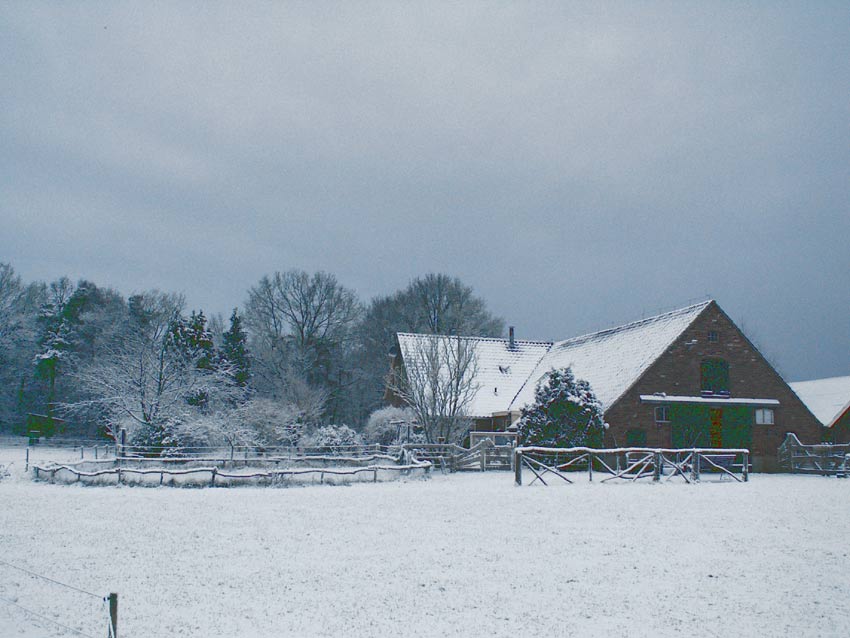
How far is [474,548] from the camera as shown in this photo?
12.6m

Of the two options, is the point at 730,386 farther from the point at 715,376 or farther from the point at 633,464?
the point at 633,464

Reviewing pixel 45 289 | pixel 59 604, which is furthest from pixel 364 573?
pixel 45 289

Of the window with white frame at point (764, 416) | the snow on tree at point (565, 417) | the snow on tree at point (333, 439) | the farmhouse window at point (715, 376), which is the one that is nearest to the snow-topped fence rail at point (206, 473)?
the snow on tree at point (565, 417)

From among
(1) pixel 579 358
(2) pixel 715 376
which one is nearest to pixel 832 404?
(2) pixel 715 376

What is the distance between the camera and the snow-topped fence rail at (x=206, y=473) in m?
23.0

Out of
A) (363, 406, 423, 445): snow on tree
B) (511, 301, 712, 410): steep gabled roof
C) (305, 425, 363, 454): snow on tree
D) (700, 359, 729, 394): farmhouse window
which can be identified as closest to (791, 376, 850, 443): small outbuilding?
(700, 359, 729, 394): farmhouse window

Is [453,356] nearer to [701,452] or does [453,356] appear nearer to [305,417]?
[701,452]

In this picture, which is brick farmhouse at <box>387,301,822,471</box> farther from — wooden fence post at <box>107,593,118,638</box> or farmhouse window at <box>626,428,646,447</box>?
wooden fence post at <box>107,593,118,638</box>

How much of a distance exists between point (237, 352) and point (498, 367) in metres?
19.3

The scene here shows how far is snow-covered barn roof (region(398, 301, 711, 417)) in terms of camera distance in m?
34.7

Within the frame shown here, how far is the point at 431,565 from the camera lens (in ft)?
36.9

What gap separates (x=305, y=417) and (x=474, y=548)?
35.2 m

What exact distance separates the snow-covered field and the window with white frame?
16255mm

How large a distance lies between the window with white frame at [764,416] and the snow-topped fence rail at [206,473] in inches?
710
